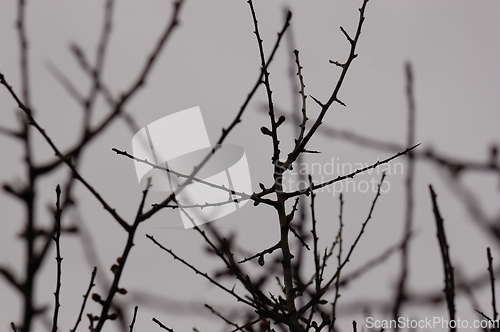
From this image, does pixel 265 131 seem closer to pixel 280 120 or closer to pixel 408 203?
pixel 280 120

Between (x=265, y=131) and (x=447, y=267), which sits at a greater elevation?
(x=265, y=131)

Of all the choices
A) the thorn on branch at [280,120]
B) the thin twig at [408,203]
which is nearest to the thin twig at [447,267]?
the thin twig at [408,203]

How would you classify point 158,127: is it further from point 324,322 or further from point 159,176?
point 324,322

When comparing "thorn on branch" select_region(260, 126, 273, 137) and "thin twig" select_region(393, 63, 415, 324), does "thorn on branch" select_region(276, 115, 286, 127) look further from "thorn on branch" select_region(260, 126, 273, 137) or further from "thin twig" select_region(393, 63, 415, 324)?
"thin twig" select_region(393, 63, 415, 324)

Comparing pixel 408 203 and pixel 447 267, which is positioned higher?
pixel 408 203

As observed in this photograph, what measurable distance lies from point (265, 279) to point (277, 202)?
228cm

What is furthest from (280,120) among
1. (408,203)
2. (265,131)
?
(408,203)

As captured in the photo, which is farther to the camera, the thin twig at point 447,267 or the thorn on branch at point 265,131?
the thorn on branch at point 265,131

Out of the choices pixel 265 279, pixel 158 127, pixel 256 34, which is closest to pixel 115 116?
pixel 158 127

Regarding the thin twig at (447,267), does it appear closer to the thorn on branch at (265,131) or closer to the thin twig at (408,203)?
the thin twig at (408,203)

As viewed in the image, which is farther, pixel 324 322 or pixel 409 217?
pixel 409 217

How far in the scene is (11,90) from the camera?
7.08 feet

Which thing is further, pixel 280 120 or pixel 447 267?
pixel 280 120

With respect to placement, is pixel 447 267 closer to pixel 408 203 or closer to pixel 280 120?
pixel 408 203
